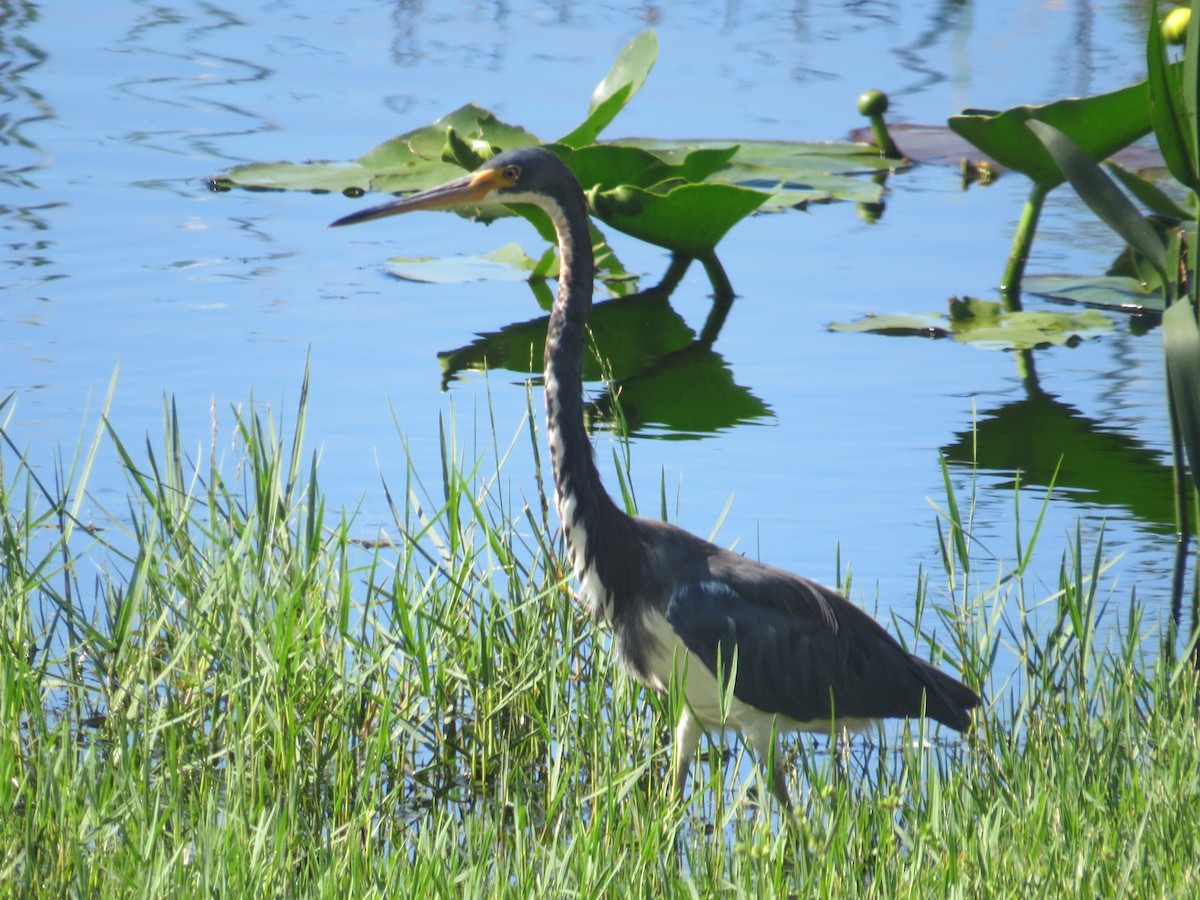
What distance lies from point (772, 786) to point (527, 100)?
266 inches

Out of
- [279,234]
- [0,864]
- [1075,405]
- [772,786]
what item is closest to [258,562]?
[0,864]

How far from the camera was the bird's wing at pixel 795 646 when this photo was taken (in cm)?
360

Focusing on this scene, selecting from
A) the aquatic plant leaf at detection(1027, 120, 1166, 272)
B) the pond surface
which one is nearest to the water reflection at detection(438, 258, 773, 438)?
the pond surface

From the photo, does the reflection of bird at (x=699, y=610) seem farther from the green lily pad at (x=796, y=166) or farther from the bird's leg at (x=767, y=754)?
the green lily pad at (x=796, y=166)

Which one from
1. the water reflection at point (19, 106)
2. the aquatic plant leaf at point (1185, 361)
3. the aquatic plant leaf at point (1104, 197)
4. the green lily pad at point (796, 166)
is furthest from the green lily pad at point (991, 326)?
the water reflection at point (19, 106)

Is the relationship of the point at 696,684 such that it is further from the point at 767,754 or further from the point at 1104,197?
the point at 1104,197

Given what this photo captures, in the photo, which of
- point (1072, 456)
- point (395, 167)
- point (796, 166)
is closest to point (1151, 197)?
point (1072, 456)

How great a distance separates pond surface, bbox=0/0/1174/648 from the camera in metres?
5.18

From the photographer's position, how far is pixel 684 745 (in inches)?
139

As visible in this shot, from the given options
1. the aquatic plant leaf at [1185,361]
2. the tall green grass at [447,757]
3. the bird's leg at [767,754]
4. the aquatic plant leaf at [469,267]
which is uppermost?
the aquatic plant leaf at [1185,361]

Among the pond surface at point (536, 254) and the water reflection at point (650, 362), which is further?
the water reflection at point (650, 362)

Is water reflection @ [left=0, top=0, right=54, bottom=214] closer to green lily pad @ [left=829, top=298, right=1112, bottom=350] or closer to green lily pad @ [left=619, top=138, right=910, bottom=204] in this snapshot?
green lily pad @ [left=619, top=138, right=910, bottom=204]

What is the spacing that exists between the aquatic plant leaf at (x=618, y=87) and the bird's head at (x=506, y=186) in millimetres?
2510

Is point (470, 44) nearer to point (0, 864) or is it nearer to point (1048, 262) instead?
point (1048, 262)
